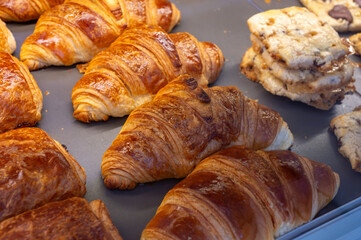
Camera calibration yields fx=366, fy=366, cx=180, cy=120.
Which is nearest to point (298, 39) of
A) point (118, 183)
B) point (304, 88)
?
point (304, 88)

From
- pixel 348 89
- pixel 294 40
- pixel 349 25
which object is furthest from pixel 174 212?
pixel 349 25

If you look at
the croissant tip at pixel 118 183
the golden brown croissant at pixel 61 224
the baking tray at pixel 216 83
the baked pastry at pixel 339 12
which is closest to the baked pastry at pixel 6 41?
the baking tray at pixel 216 83

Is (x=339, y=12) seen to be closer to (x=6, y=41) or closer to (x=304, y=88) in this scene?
(x=304, y=88)

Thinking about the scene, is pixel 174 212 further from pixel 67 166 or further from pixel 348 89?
pixel 348 89

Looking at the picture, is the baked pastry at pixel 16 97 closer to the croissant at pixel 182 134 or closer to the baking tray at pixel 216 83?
the baking tray at pixel 216 83

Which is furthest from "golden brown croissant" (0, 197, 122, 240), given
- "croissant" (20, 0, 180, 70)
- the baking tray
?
"croissant" (20, 0, 180, 70)
